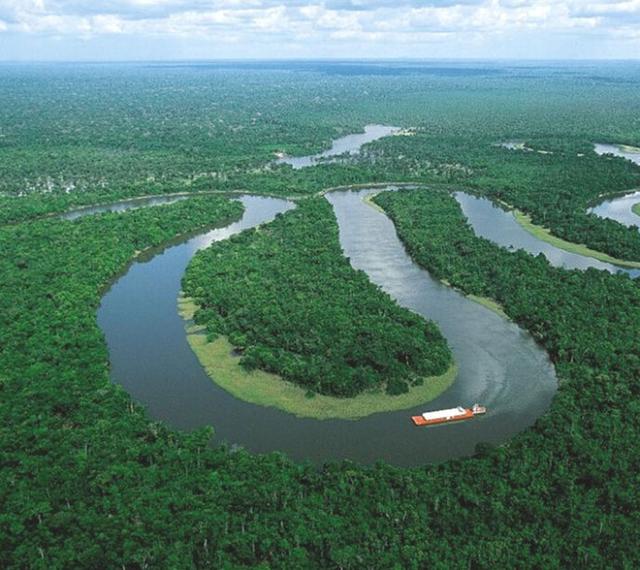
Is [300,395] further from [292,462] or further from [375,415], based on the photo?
[292,462]

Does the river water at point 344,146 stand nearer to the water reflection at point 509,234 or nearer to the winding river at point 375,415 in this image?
the water reflection at point 509,234

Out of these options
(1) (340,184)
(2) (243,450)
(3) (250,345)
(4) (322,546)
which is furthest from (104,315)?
(1) (340,184)

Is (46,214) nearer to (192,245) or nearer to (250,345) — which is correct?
(192,245)

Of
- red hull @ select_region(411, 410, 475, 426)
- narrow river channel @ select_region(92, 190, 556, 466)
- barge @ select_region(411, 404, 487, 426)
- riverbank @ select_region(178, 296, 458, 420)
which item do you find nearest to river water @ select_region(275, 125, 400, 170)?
narrow river channel @ select_region(92, 190, 556, 466)

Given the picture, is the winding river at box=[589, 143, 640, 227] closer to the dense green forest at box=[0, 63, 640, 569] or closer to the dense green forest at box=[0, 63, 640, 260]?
the dense green forest at box=[0, 63, 640, 260]

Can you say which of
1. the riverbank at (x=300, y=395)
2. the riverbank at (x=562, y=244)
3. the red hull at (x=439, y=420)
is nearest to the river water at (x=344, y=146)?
the riverbank at (x=562, y=244)

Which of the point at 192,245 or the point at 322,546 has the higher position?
the point at 322,546
